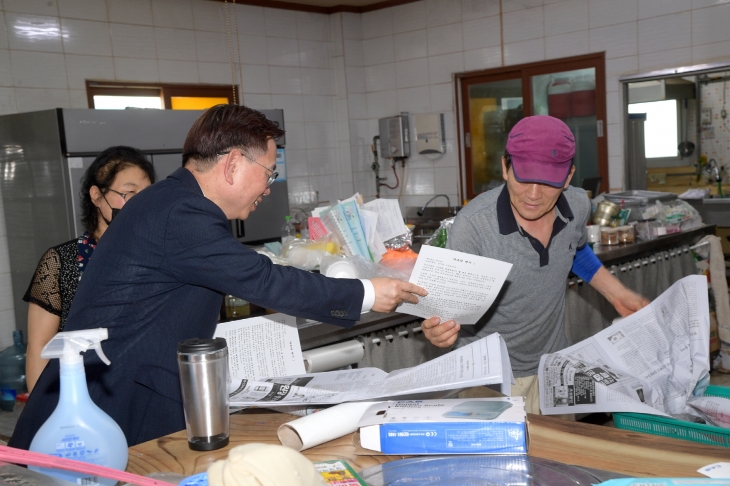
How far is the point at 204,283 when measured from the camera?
1508 millimetres

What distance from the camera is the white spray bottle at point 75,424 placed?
1.04 metres

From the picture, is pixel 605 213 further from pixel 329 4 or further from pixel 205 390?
pixel 329 4

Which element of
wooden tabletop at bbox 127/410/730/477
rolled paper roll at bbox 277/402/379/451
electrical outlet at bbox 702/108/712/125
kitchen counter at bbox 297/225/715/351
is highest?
electrical outlet at bbox 702/108/712/125

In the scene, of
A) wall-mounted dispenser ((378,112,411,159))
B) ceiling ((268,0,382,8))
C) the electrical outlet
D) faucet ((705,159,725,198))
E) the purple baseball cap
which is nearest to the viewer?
the purple baseball cap

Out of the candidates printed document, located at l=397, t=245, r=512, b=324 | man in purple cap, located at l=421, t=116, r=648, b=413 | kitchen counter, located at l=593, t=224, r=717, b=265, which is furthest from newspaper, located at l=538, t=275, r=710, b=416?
kitchen counter, located at l=593, t=224, r=717, b=265

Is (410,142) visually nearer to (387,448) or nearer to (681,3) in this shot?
(681,3)

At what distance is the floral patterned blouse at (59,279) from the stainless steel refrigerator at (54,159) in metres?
2.11

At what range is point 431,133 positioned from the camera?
7117 mm

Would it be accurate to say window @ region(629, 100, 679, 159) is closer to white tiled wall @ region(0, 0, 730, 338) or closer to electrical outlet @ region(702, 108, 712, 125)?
electrical outlet @ region(702, 108, 712, 125)

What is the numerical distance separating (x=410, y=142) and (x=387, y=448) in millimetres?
6292

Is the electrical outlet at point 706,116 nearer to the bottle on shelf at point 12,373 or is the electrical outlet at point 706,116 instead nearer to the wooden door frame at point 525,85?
the wooden door frame at point 525,85

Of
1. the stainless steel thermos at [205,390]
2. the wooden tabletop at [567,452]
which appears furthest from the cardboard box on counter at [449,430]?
the stainless steel thermos at [205,390]

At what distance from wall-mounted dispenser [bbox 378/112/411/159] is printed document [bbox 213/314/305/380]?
5.64 metres

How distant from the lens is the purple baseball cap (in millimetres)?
1993
